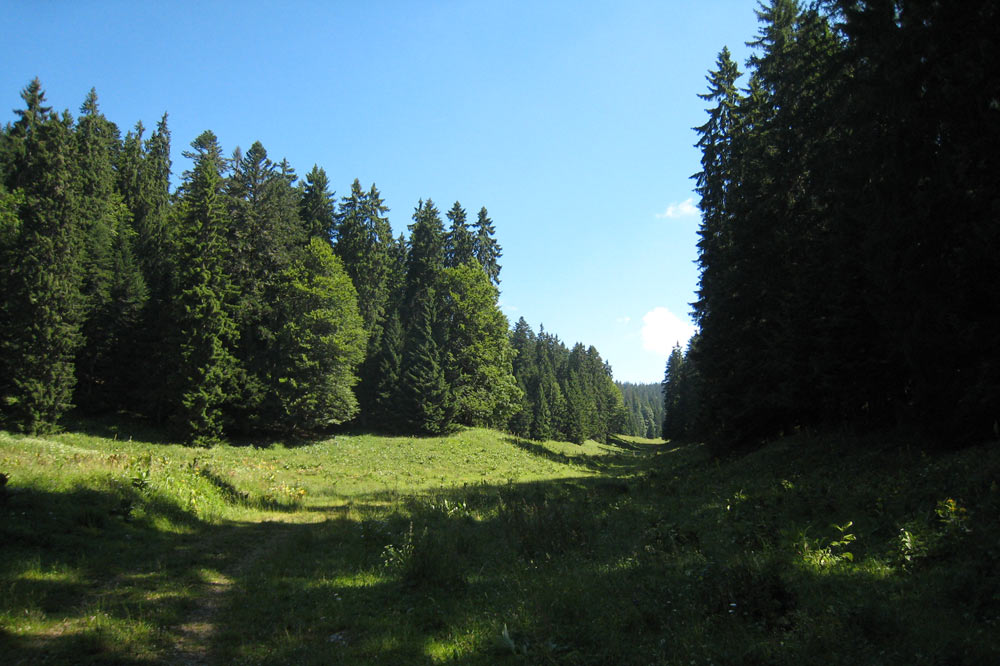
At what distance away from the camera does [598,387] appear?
10062cm

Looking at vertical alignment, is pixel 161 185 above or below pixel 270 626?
above

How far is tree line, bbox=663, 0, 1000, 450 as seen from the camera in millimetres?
10016

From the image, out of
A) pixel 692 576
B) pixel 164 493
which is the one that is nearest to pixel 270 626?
pixel 692 576

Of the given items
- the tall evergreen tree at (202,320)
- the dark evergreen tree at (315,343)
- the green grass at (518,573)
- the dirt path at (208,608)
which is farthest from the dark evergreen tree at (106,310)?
the dirt path at (208,608)

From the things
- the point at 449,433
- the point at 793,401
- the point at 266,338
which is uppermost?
the point at 266,338

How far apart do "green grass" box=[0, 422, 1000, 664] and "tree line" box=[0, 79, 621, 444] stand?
20.2 meters

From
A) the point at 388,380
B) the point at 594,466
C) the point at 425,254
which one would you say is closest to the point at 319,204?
the point at 425,254

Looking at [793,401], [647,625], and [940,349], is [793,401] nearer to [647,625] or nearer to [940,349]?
[940,349]

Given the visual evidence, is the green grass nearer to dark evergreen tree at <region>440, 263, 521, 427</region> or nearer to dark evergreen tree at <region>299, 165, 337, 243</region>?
dark evergreen tree at <region>440, 263, 521, 427</region>

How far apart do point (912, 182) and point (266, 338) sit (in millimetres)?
36585

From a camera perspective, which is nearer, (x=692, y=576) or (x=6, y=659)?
(x=6, y=659)

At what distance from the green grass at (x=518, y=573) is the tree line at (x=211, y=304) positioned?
20.2m

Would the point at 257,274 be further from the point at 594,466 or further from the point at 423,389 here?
the point at 594,466

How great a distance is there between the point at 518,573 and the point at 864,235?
13.1 m
